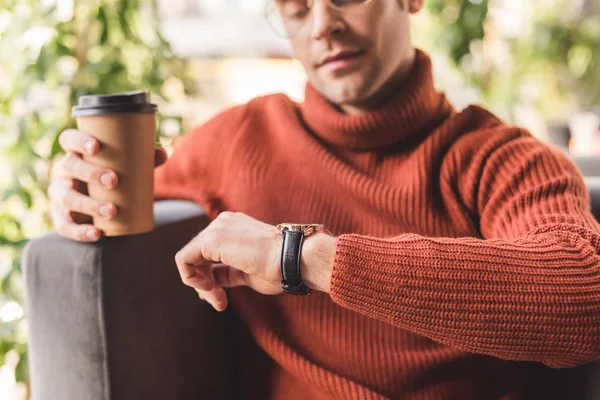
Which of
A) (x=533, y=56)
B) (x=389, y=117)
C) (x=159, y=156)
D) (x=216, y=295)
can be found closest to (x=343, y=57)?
(x=389, y=117)

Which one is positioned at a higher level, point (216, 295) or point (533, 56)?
point (533, 56)

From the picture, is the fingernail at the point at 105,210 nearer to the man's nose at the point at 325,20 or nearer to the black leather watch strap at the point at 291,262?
the black leather watch strap at the point at 291,262

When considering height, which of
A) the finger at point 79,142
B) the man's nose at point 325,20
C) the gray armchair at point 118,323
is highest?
the man's nose at point 325,20

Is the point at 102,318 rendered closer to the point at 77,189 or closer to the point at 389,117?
the point at 77,189

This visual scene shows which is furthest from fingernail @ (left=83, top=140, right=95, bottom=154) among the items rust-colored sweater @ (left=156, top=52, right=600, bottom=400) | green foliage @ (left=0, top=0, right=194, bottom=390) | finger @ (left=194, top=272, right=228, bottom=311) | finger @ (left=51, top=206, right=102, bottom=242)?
green foliage @ (left=0, top=0, right=194, bottom=390)

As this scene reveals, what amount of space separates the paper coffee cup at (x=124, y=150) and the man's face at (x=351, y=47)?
0.34 m

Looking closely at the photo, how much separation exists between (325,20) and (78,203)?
0.49 meters

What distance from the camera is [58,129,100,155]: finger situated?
782mm

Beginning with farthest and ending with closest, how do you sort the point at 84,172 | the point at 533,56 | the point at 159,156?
the point at 533,56 → the point at 159,156 → the point at 84,172

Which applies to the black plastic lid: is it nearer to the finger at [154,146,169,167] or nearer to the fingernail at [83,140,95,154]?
the fingernail at [83,140,95,154]

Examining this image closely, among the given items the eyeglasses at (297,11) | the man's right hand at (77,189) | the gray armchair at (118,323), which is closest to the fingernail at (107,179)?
the man's right hand at (77,189)

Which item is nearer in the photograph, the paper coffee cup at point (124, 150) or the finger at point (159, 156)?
the paper coffee cup at point (124, 150)

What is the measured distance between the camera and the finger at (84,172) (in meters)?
0.79

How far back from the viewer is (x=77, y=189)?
0.86 metres
